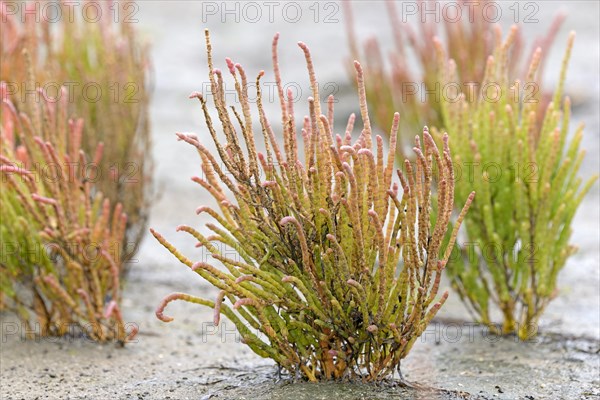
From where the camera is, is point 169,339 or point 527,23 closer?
point 169,339

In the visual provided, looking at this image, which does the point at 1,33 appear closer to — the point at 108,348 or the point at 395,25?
the point at 108,348

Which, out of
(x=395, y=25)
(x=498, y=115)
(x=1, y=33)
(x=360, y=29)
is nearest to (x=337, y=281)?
(x=498, y=115)

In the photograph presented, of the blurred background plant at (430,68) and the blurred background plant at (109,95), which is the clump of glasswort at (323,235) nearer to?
the blurred background plant at (109,95)

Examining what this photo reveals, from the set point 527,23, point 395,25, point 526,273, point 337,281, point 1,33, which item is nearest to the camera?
point 337,281

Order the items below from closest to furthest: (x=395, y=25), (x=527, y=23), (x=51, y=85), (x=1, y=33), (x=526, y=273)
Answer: (x=526, y=273), (x=51, y=85), (x=1, y=33), (x=395, y=25), (x=527, y=23)

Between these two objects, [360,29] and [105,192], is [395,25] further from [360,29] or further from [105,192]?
[360,29]

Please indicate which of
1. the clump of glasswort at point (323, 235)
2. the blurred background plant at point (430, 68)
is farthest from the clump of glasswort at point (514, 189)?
the blurred background plant at point (430, 68)

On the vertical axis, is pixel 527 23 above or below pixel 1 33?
above

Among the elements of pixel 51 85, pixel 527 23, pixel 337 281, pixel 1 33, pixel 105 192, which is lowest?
pixel 337 281
